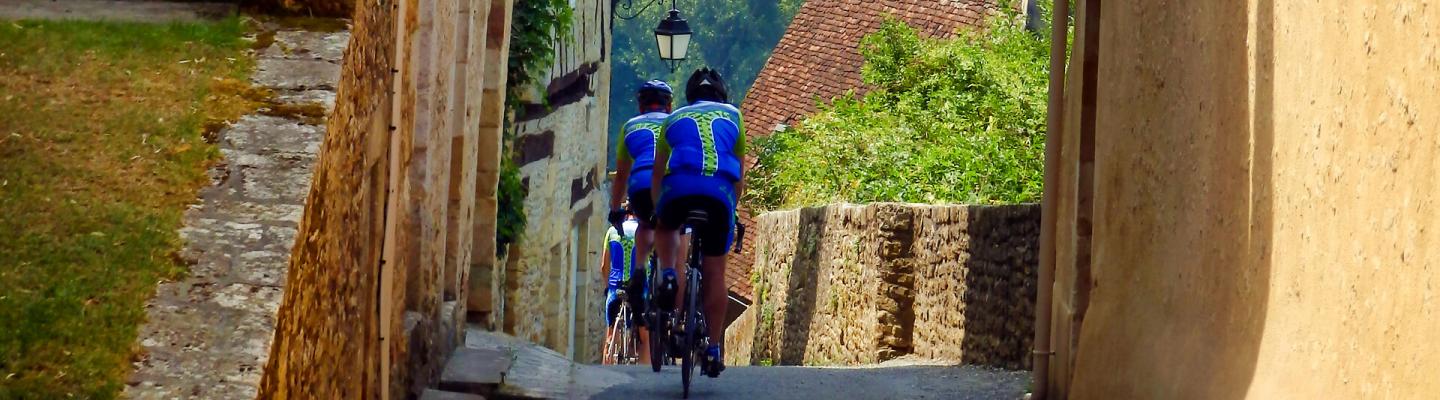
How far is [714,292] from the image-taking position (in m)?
7.84

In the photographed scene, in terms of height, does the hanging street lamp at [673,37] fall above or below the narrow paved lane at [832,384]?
above

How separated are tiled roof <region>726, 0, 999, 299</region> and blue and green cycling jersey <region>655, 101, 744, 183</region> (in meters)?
Result: 14.6

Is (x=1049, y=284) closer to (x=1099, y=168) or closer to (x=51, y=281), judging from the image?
(x=1099, y=168)

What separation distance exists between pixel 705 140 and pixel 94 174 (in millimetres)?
4440

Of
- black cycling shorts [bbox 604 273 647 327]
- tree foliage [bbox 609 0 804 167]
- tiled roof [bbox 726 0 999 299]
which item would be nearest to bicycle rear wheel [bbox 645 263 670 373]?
black cycling shorts [bbox 604 273 647 327]

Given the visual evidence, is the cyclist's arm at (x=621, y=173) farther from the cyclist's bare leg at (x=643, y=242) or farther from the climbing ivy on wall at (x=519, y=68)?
the climbing ivy on wall at (x=519, y=68)

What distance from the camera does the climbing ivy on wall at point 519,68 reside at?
1055 cm

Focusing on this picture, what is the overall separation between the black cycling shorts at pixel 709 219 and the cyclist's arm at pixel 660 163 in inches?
4.0

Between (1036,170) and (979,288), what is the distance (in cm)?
358

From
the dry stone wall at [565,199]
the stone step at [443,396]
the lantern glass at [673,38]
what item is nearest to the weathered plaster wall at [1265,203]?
the stone step at [443,396]

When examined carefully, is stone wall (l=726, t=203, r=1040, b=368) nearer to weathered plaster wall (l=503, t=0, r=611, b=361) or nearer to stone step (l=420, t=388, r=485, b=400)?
weathered plaster wall (l=503, t=0, r=611, b=361)

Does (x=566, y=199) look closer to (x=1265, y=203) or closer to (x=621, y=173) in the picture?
(x=621, y=173)

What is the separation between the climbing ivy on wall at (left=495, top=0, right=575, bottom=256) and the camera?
10.5m

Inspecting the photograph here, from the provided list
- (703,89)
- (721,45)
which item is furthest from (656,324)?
(721,45)
